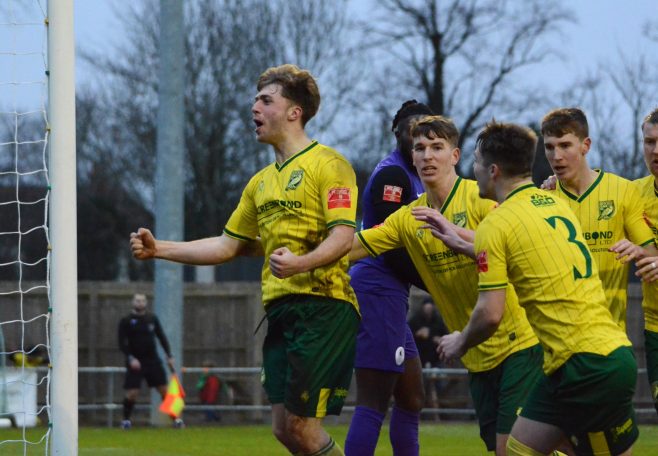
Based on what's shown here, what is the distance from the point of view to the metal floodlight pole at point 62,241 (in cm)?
644

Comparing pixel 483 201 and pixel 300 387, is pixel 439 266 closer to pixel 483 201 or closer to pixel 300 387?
pixel 483 201

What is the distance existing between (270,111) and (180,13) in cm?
1025

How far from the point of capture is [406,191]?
7094 mm

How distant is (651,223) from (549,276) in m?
1.74

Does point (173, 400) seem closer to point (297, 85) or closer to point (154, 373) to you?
point (154, 373)

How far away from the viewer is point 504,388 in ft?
19.9

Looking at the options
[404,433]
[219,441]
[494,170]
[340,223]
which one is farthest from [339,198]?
[219,441]

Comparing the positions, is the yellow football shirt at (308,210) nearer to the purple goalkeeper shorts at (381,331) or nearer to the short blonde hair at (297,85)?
the short blonde hair at (297,85)

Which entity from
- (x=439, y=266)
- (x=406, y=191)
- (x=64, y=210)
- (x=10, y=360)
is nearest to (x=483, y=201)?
(x=439, y=266)

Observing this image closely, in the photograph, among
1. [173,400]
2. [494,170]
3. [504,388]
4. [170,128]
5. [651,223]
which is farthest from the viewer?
[173,400]

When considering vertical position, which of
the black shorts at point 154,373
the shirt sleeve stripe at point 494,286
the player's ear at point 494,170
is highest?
the player's ear at point 494,170

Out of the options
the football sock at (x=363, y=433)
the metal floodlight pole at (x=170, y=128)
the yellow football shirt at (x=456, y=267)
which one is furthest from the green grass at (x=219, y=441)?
the yellow football shirt at (x=456, y=267)

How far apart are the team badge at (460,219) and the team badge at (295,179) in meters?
0.85

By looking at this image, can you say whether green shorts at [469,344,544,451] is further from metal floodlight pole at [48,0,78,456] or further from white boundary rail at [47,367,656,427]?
white boundary rail at [47,367,656,427]
